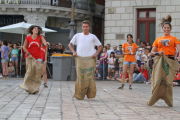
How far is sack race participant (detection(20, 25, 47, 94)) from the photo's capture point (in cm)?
863

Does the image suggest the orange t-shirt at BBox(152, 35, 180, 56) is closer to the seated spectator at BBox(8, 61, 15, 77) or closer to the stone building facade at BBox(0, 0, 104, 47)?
the seated spectator at BBox(8, 61, 15, 77)

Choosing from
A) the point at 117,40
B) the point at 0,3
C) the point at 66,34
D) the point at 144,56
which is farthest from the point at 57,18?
the point at 144,56

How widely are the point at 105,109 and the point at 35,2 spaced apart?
19.9 metres

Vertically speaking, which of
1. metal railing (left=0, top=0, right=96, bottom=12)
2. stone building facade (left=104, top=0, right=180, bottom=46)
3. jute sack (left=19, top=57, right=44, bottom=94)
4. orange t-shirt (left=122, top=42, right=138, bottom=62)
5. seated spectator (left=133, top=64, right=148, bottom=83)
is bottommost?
seated spectator (left=133, top=64, right=148, bottom=83)

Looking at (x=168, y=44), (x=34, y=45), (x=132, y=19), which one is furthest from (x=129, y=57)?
(x=132, y=19)

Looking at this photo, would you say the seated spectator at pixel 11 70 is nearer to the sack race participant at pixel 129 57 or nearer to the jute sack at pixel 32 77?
the sack race participant at pixel 129 57

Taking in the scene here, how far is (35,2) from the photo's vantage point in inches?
978

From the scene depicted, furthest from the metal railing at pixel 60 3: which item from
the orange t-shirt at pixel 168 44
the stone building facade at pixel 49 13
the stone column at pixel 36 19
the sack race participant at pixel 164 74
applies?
the sack race participant at pixel 164 74

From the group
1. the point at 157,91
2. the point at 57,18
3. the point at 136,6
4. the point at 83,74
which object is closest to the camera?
the point at 157,91

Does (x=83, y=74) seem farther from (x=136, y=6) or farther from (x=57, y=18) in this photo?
(x=57, y=18)

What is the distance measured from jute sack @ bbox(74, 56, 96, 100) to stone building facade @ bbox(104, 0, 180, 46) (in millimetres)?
11952

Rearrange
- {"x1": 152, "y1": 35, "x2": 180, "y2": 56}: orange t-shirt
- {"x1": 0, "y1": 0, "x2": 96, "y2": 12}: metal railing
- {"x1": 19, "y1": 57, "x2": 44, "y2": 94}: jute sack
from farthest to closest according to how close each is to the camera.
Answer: {"x1": 0, "y1": 0, "x2": 96, "y2": 12}: metal railing → {"x1": 19, "y1": 57, "x2": 44, "y2": 94}: jute sack → {"x1": 152, "y1": 35, "x2": 180, "y2": 56}: orange t-shirt

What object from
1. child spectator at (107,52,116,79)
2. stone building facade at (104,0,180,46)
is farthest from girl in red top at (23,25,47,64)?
stone building facade at (104,0,180,46)

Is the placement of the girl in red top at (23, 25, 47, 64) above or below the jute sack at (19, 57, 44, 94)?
above
